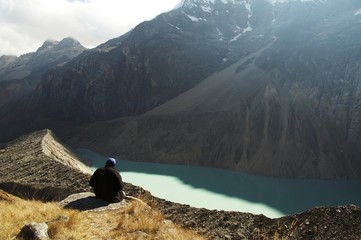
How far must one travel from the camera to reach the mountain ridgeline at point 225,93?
7662 centimetres

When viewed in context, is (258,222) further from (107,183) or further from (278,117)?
(278,117)

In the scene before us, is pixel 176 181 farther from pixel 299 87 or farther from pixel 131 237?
pixel 131 237

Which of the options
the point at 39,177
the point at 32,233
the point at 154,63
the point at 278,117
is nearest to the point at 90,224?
the point at 32,233

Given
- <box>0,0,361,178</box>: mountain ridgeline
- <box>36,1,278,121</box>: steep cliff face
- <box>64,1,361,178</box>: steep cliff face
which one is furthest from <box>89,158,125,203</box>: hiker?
<box>36,1,278,121</box>: steep cliff face

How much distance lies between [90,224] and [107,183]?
3042mm

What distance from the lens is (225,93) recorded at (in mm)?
97375

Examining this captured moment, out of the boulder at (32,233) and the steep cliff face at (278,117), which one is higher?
the steep cliff face at (278,117)

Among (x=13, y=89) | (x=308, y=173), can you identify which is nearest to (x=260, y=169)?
(x=308, y=173)

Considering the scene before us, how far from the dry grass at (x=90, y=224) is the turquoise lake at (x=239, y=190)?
113 feet

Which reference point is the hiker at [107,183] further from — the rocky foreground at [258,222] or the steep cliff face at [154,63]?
the steep cliff face at [154,63]

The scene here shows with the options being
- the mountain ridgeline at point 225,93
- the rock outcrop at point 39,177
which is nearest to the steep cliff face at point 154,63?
the mountain ridgeline at point 225,93

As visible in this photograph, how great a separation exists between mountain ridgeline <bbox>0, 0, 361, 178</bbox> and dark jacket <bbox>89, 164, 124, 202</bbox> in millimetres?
60113

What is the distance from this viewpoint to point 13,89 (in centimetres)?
18425

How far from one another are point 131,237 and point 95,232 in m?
0.80
